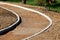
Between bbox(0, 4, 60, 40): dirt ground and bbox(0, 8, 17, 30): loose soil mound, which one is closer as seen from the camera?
bbox(0, 4, 60, 40): dirt ground

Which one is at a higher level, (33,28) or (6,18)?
(6,18)

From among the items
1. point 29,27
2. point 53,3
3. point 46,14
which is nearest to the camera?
point 29,27

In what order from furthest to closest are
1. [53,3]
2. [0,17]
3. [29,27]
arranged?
1. [53,3]
2. [0,17]
3. [29,27]

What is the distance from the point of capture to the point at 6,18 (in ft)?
66.0

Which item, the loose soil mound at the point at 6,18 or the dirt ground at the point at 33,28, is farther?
the loose soil mound at the point at 6,18

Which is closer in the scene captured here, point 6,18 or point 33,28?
point 33,28

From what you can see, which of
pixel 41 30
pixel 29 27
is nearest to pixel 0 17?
pixel 29 27

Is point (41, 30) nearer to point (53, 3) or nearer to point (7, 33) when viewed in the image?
point (7, 33)

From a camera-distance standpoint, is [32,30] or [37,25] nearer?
[32,30]

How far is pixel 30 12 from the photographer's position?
948 inches

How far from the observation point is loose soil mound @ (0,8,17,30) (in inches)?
727

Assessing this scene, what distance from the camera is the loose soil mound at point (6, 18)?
60.5ft

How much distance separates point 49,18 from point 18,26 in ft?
11.5

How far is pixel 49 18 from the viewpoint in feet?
70.1
